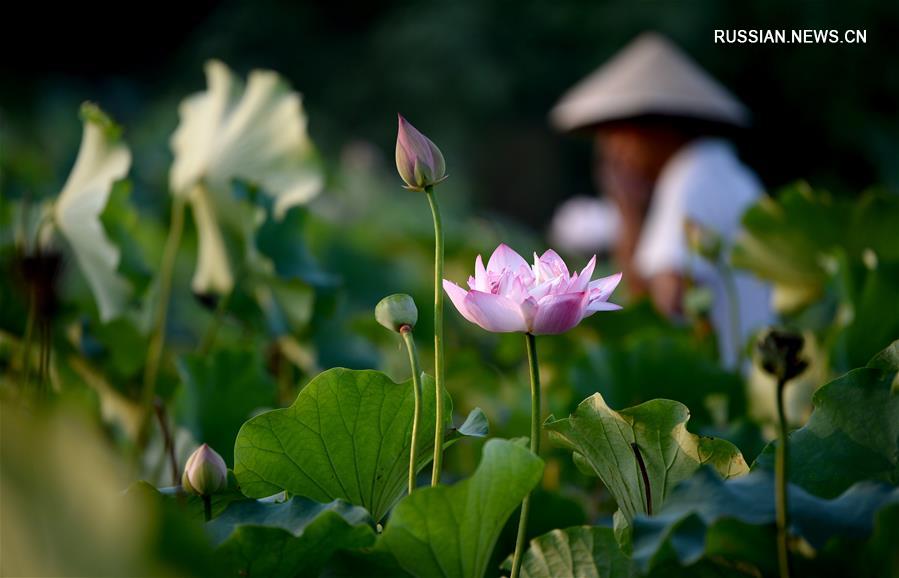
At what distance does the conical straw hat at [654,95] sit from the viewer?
2.35 m

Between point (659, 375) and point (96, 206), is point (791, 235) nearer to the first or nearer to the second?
point (659, 375)

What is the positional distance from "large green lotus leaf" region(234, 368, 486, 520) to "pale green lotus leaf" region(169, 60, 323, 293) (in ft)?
1.23

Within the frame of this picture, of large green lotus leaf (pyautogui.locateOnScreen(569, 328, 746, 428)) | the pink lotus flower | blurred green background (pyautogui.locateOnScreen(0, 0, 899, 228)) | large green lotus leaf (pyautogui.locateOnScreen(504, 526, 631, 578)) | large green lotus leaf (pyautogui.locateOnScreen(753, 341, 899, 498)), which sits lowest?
blurred green background (pyautogui.locateOnScreen(0, 0, 899, 228))

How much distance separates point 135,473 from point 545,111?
9.22m

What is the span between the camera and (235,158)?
829 mm

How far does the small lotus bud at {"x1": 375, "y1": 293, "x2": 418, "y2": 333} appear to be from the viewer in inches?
15.9

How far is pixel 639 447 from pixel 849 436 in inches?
3.3

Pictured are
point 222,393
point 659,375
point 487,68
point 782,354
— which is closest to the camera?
point 782,354

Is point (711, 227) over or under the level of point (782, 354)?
under

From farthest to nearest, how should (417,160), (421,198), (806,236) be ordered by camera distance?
(421,198)
(806,236)
(417,160)

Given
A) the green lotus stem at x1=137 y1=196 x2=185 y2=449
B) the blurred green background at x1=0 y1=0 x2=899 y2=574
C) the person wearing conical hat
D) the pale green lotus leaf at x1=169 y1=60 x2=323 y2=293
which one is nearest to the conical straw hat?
the person wearing conical hat

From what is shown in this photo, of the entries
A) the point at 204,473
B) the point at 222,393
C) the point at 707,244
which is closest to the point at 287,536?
the point at 204,473

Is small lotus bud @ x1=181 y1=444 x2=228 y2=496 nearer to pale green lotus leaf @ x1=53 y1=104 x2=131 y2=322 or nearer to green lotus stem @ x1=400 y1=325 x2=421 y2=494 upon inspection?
green lotus stem @ x1=400 y1=325 x2=421 y2=494

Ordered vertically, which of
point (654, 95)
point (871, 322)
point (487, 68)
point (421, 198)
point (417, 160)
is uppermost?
point (417, 160)
